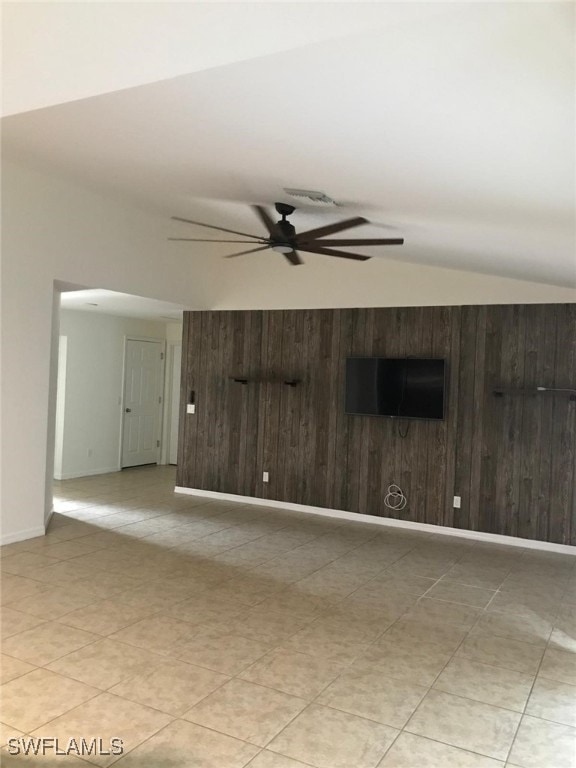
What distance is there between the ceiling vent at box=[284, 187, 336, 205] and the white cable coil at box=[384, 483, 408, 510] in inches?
135

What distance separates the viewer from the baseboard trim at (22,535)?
516 cm

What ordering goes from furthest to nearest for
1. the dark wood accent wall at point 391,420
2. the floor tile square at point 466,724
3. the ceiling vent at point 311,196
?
the dark wood accent wall at point 391,420, the ceiling vent at point 311,196, the floor tile square at point 466,724

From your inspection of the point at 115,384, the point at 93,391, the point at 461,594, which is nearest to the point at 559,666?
the point at 461,594

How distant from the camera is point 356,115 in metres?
2.38

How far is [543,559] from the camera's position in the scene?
5508mm

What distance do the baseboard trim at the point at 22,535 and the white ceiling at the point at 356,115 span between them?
123 inches

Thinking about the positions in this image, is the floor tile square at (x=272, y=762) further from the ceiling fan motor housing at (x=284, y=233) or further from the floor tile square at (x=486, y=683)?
the ceiling fan motor housing at (x=284, y=233)

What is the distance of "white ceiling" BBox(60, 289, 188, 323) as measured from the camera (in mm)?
6891

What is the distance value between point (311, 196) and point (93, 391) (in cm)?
570

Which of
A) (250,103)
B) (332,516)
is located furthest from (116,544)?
(250,103)

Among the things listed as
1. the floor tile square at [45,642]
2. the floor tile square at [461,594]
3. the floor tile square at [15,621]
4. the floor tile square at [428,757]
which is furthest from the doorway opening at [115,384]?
the floor tile square at [428,757]

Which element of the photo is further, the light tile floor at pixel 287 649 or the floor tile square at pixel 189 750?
the light tile floor at pixel 287 649

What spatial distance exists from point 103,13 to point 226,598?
3580mm

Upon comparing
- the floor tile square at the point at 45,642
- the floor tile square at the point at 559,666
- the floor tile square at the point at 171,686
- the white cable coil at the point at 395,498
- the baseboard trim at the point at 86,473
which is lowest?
the floor tile square at the point at 559,666
